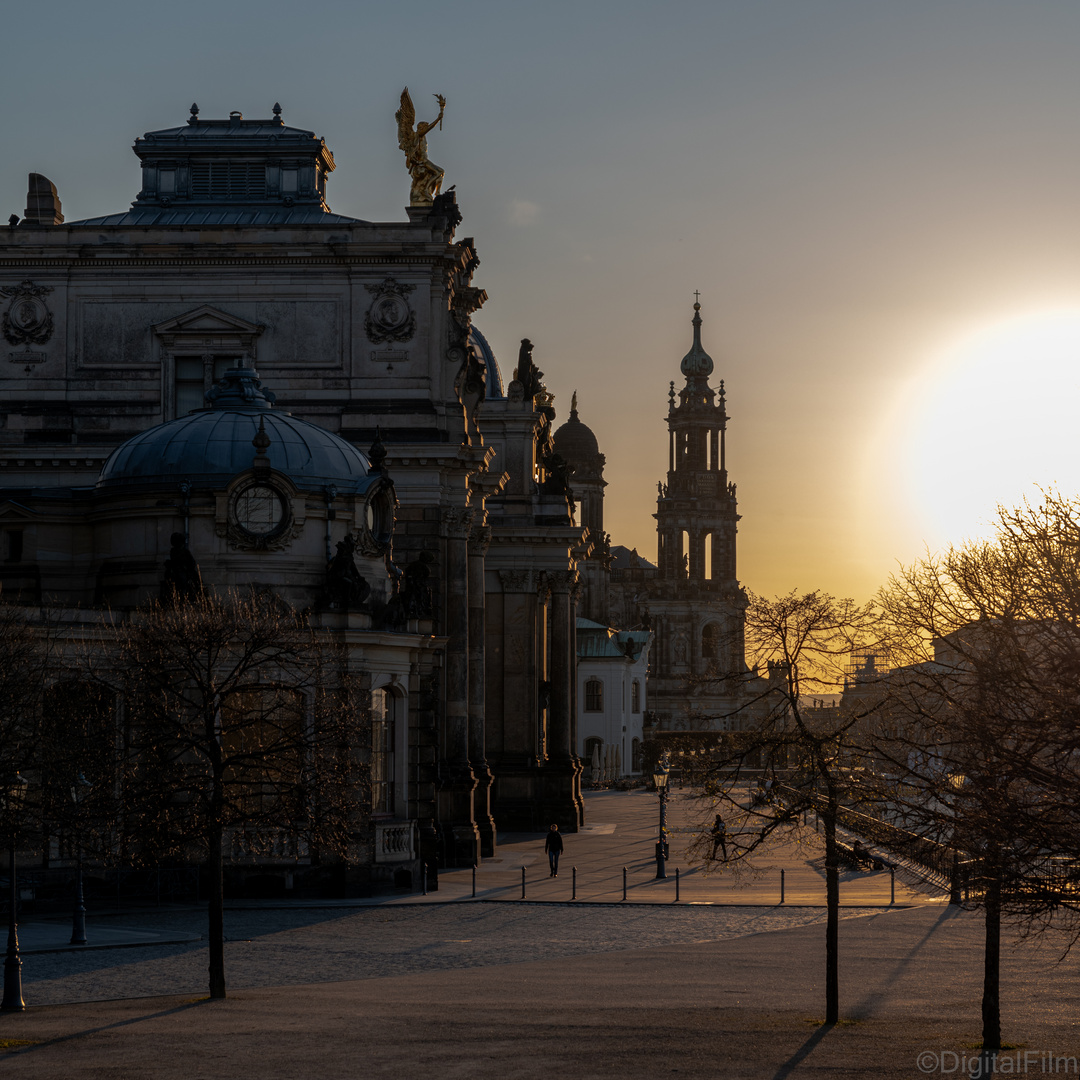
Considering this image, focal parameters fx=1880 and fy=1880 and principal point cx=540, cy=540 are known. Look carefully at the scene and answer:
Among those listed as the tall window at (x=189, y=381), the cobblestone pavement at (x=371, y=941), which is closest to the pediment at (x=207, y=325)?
the tall window at (x=189, y=381)

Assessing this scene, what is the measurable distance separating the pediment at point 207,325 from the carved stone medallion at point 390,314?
12.3ft

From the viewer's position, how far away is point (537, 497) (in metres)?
80.9

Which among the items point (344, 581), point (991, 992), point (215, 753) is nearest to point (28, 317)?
point (344, 581)

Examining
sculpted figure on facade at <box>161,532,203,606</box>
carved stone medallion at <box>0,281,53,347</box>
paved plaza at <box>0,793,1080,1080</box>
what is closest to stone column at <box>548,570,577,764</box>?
carved stone medallion at <box>0,281,53,347</box>

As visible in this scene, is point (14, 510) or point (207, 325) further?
point (207, 325)

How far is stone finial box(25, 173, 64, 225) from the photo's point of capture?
6731 cm

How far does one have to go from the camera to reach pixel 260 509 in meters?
50.7

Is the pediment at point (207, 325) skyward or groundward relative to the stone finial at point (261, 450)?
skyward

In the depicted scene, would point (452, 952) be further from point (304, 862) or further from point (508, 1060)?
point (508, 1060)

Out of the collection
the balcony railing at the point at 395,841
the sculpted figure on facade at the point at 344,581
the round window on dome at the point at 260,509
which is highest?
the round window on dome at the point at 260,509

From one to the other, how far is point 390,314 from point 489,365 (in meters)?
22.8

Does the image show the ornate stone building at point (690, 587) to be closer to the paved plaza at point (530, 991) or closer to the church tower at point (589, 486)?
the church tower at point (589, 486)

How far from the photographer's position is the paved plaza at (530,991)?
82.5 ft

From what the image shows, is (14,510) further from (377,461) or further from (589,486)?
(589,486)
